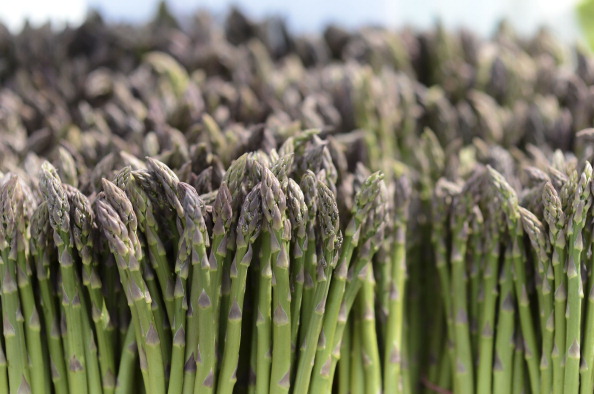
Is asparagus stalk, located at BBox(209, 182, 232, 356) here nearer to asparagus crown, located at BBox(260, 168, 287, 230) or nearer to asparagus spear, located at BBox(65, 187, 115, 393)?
asparagus crown, located at BBox(260, 168, 287, 230)

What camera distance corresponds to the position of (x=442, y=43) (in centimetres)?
271

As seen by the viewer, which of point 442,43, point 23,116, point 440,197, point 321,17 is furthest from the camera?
point 321,17

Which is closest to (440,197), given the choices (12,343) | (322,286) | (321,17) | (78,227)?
(322,286)

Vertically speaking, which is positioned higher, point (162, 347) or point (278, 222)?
point (278, 222)

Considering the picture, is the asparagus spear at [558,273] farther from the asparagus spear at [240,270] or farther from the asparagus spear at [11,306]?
the asparagus spear at [11,306]

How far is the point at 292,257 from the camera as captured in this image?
4.80 ft

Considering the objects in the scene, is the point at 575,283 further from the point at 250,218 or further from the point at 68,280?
the point at 68,280

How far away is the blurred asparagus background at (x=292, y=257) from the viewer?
1394 mm

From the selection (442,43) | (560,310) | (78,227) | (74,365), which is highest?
(442,43)

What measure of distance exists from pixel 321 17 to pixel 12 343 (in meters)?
2.60

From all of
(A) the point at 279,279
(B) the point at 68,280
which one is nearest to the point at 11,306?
(B) the point at 68,280

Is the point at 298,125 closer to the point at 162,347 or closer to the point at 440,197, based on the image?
the point at 440,197

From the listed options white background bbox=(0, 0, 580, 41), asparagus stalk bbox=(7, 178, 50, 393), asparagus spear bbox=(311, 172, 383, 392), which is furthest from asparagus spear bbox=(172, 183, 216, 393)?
white background bbox=(0, 0, 580, 41)

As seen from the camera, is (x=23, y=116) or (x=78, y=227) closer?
(x=78, y=227)
